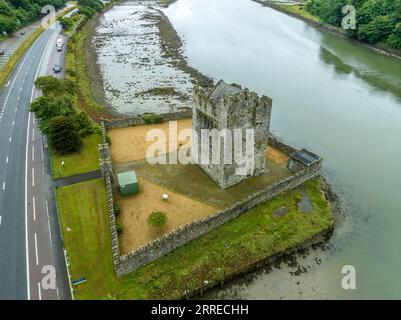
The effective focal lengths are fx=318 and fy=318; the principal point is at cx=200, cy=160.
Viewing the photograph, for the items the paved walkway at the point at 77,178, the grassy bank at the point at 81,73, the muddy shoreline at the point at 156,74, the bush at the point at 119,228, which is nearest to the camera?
the bush at the point at 119,228

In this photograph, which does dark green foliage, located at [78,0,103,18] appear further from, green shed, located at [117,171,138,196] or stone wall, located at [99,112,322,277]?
green shed, located at [117,171,138,196]

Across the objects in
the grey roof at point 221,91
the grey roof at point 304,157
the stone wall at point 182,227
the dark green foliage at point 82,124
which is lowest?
the stone wall at point 182,227

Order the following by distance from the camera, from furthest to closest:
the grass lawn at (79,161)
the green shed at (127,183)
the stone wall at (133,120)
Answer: the stone wall at (133,120) → the grass lawn at (79,161) → the green shed at (127,183)

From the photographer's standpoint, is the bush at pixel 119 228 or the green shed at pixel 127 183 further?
the green shed at pixel 127 183

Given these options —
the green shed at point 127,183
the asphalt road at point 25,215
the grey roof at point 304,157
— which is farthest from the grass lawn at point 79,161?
the grey roof at point 304,157

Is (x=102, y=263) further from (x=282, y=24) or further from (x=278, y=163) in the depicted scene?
(x=282, y=24)

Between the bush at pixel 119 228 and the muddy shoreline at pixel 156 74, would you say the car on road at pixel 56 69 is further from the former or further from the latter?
the bush at pixel 119 228

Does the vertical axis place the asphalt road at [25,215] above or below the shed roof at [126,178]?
below

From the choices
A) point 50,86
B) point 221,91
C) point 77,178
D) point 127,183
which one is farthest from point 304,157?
point 50,86
